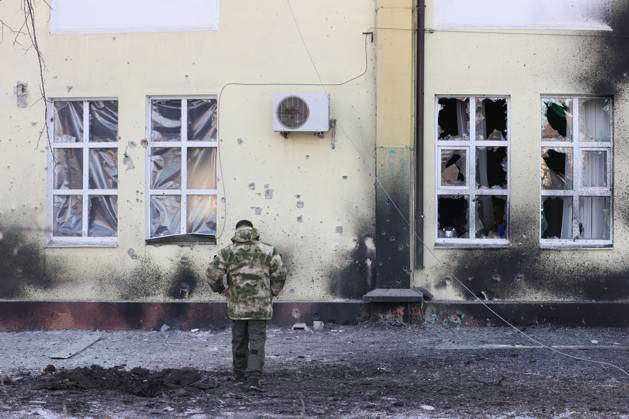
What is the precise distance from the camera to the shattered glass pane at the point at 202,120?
10328 mm

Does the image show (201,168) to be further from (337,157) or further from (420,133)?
(420,133)

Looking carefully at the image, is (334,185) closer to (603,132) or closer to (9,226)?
(603,132)

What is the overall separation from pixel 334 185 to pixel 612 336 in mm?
3727

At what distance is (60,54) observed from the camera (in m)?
10.4

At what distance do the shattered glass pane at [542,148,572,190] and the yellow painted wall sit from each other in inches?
86.2

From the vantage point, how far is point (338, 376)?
7754mm

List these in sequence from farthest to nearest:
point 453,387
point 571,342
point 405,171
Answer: point 405,171
point 571,342
point 453,387

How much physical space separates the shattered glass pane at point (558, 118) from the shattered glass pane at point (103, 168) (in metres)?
5.47

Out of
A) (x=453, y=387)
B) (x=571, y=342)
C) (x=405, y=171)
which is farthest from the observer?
(x=405, y=171)

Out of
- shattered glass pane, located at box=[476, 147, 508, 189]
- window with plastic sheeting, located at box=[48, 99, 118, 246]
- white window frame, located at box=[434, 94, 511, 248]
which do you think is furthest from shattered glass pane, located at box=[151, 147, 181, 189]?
shattered glass pane, located at box=[476, 147, 508, 189]

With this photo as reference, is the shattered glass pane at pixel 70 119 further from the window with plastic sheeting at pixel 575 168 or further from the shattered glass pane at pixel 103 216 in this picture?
the window with plastic sheeting at pixel 575 168

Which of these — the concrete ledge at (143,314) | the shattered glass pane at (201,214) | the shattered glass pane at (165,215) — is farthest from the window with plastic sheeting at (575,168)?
the shattered glass pane at (165,215)

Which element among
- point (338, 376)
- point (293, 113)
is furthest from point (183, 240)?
point (338, 376)

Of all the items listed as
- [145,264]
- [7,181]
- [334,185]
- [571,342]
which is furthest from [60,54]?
[571,342]
